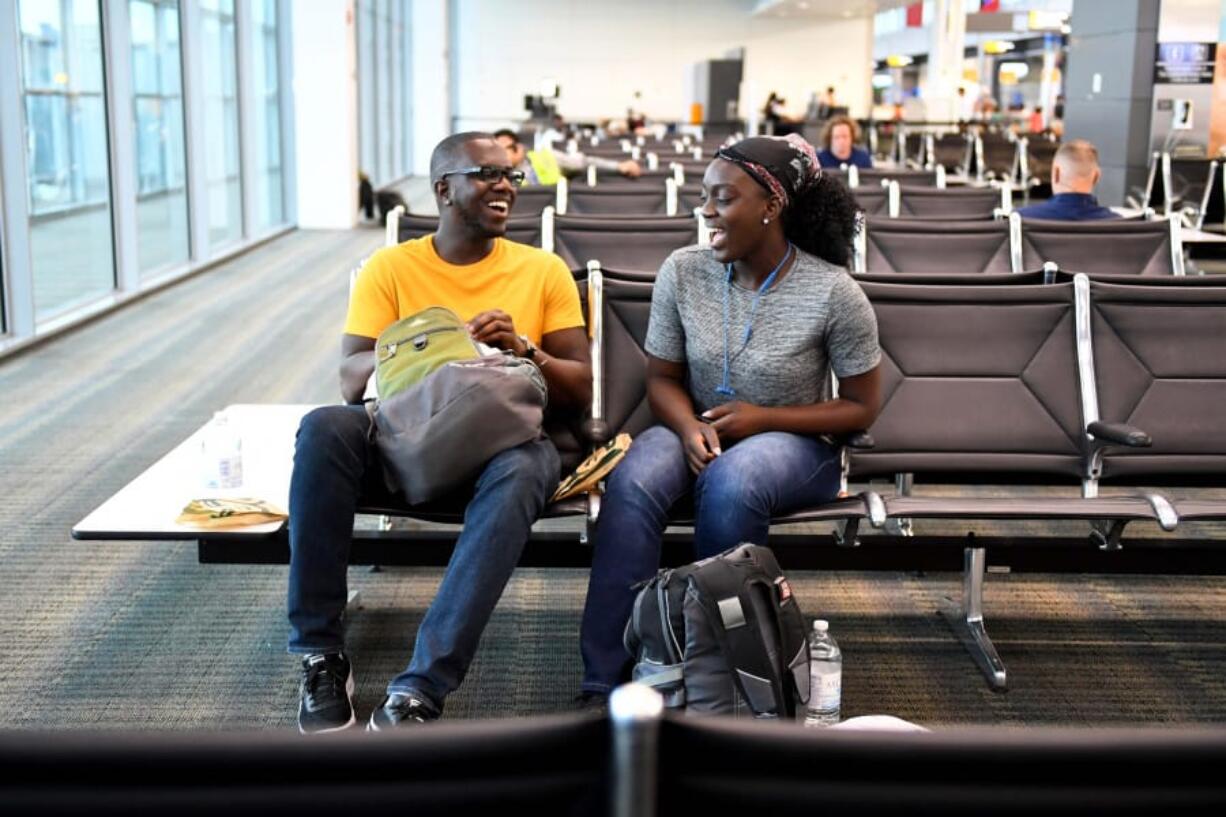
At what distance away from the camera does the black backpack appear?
2564 mm

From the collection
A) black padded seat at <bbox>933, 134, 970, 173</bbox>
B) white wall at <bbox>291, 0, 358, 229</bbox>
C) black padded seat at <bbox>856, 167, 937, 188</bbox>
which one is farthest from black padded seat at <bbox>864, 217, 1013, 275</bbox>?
white wall at <bbox>291, 0, 358, 229</bbox>

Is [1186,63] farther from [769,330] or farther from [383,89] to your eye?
[383,89]

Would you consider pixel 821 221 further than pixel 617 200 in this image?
No

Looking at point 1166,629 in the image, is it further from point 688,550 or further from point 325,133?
point 325,133

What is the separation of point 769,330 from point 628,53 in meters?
25.7

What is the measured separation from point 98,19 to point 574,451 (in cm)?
725

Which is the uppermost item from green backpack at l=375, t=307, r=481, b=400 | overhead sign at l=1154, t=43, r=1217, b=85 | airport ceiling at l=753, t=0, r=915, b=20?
airport ceiling at l=753, t=0, r=915, b=20

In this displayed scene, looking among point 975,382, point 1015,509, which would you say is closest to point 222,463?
point 1015,509

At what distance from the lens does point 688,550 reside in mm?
3258

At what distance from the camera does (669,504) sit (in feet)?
10.4

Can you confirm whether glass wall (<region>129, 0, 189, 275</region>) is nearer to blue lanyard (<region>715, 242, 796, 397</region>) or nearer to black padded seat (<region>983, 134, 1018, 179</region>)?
blue lanyard (<region>715, 242, 796, 397</region>)

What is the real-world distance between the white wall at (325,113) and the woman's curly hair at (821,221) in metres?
12.9

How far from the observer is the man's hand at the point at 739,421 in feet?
10.8

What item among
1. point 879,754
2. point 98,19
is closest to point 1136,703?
point 879,754
